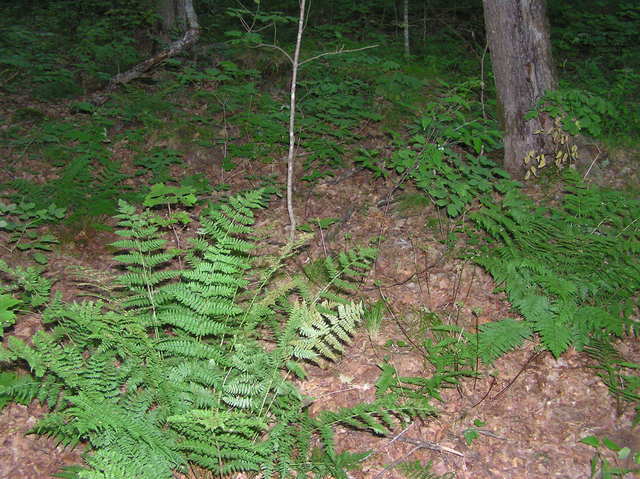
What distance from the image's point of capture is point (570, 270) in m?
3.93

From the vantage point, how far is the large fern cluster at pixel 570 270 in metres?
3.50

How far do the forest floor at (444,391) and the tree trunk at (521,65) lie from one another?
578 millimetres

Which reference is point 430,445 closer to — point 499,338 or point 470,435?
point 470,435

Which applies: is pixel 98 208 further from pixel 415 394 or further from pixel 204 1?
pixel 204 1

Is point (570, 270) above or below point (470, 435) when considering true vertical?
above

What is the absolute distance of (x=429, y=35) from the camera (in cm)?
920

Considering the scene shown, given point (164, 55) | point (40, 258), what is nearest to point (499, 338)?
point (40, 258)

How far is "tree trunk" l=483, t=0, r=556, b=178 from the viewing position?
16.3 ft

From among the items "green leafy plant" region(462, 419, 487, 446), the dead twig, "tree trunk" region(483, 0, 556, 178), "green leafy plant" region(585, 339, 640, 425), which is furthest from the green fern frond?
"tree trunk" region(483, 0, 556, 178)

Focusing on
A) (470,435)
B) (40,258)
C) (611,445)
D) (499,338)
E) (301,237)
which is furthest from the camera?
(40,258)

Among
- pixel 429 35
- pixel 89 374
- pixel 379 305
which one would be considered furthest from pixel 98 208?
pixel 429 35

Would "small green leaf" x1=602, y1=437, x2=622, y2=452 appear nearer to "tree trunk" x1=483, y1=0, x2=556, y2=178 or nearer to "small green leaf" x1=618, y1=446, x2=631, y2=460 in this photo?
"small green leaf" x1=618, y1=446, x2=631, y2=460

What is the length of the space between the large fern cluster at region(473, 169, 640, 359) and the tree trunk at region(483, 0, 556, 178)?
1087 millimetres

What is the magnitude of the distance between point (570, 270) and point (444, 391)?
1.49 m
